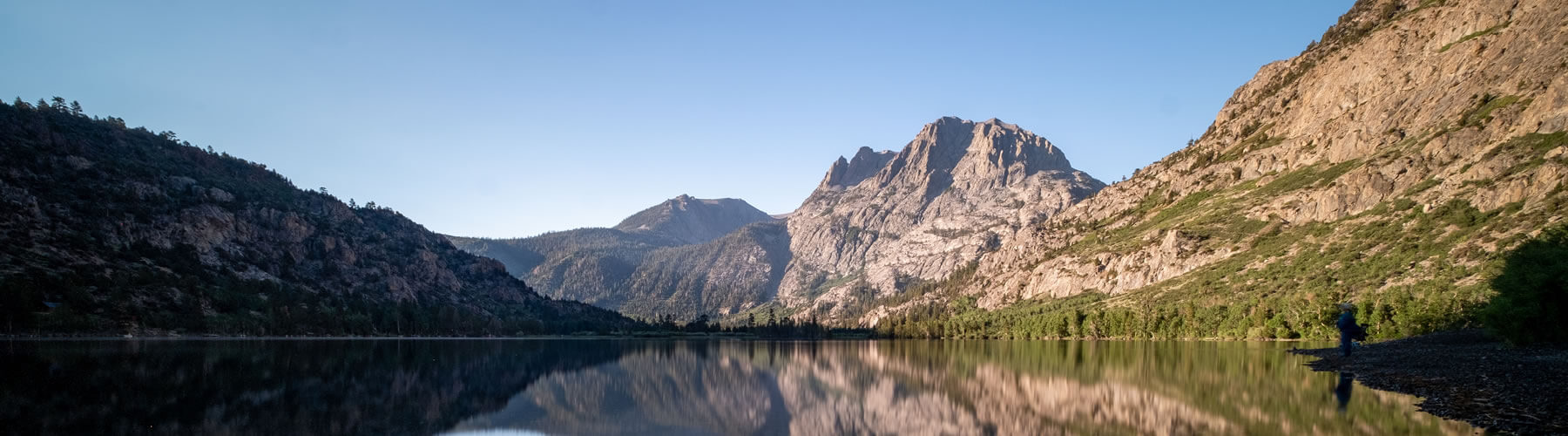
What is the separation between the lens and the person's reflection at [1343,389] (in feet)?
123

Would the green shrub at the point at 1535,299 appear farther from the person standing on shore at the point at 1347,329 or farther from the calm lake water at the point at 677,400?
the calm lake water at the point at 677,400

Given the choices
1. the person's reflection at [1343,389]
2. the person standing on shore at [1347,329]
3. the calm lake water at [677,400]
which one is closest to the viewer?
the calm lake water at [677,400]

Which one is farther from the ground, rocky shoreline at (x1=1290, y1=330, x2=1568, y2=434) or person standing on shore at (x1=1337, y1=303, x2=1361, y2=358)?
person standing on shore at (x1=1337, y1=303, x2=1361, y2=358)

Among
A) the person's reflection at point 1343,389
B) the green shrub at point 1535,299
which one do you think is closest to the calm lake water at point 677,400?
the person's reflection at point 1343,389

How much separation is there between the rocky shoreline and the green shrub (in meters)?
1.80

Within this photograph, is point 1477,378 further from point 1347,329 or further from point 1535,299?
point 1347,329

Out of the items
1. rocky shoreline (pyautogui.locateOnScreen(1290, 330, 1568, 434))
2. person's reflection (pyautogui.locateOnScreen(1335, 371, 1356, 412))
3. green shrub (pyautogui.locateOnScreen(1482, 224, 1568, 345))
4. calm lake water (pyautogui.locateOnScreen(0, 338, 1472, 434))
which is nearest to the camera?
rocky shoreline (pyautogui.locateOnScreen(1290, 330, 1568, 434))

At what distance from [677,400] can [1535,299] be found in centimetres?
6071

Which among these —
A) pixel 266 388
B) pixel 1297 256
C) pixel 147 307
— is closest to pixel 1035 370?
pixel 266 388

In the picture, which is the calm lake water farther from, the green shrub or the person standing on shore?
the green shrub

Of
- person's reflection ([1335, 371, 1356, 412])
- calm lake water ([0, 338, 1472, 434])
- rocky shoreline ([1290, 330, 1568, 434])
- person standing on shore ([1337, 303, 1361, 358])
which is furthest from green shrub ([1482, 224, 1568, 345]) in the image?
person's reflection ([1335, 371, 1356, 412])

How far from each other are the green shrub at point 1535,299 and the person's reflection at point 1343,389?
16666 mm

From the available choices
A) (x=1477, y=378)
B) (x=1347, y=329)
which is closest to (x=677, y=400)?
(x=1477, y=378)

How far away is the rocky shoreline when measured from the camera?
92.9 ft
